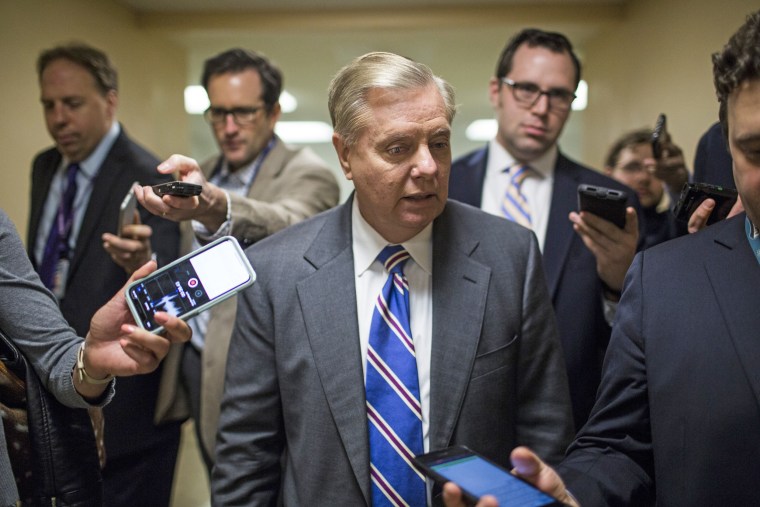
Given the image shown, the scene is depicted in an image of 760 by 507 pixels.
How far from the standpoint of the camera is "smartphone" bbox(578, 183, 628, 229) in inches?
64.6

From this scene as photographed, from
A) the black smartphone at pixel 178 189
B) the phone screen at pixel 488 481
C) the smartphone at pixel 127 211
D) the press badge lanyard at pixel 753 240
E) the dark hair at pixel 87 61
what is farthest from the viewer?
the dark hair at pixel 87 61

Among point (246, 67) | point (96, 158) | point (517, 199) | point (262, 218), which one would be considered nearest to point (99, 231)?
point (96, 158)

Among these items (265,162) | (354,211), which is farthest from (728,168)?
(265,162)

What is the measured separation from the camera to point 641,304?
119 centimetres

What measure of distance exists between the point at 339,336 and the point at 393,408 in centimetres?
18

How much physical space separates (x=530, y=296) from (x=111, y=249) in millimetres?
1116

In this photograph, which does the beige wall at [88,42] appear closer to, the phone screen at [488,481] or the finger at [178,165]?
the finger at [178,165]

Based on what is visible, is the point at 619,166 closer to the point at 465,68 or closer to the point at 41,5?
the point at 41,5

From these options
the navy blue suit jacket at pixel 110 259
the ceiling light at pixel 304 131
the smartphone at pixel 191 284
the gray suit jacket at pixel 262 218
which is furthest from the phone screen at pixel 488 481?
the ceiling light at pixel 304 131

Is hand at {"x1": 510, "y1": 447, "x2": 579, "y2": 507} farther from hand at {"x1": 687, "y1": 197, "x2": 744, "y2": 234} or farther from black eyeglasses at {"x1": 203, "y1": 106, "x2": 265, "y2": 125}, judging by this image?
black eyeglasses at {"x1": 203, "y1": 106, "x2": 265, "y2": 125}

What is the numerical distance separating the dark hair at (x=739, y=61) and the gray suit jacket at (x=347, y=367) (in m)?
0.55

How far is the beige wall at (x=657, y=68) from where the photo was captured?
234cm

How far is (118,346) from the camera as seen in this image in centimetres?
129

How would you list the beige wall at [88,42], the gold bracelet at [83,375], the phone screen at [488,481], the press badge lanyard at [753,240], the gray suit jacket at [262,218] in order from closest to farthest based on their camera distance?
the phone screen at [488,481] < the press badge lanyard at [753,240] < the gold bracelet at [83,375] < the gray suit jacket at [262,218] < the beige wall at [88,42]
